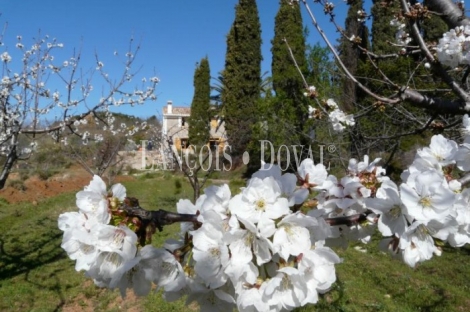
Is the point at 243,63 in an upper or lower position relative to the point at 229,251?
upper

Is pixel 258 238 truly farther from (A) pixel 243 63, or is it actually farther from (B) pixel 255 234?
(A) pixel 243 63

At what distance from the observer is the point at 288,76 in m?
16.3

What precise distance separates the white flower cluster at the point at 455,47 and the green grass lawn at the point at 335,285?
243 centimetres

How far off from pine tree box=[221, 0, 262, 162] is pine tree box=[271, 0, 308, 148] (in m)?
2.09

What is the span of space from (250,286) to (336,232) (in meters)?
0.32

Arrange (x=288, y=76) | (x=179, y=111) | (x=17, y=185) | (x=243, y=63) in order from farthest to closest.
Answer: (x=179, y=111)
(x=243, y=63)
(x=288, y=76)
(x=17, y=185)

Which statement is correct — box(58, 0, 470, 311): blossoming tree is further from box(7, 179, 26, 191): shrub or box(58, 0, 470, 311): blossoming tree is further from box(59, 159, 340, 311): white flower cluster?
box(7, 179, 26, 191): shrub

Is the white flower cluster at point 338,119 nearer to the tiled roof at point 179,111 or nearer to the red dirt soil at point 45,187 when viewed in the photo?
the red dirt soil at point 45,187

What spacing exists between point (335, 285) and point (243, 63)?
17557 mm

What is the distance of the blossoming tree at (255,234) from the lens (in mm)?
780

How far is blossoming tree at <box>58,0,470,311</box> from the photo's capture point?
78 centimetres

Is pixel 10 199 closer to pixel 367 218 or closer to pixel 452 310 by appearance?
pixel 452 310

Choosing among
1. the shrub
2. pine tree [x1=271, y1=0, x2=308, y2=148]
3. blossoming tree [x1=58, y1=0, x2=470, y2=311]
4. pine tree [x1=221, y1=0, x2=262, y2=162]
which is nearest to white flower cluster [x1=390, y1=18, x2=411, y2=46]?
blossoming tree [x1=58, y1=0, x2=470, y2=311]

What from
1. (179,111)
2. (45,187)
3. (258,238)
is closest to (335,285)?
(258,238)
